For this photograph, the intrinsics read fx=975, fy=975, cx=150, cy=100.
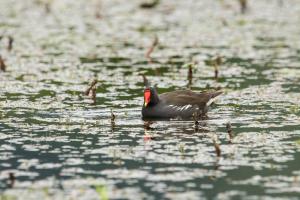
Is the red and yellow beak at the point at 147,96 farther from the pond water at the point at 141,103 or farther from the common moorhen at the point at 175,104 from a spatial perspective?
the pond water at the point at 141,103

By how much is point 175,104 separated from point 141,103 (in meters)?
1.24

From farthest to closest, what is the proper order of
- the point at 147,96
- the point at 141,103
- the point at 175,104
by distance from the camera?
the point at 141,103, the point at 175,104, the point at 147,96

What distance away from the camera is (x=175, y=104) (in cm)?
1670

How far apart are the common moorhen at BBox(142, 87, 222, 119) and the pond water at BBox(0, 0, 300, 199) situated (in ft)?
0.92

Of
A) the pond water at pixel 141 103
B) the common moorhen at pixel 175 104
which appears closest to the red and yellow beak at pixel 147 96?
the common moorhen at pixel 175 104

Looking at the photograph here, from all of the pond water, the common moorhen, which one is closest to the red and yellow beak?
the common moorhen

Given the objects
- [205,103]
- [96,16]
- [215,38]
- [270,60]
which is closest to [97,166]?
[205,103]

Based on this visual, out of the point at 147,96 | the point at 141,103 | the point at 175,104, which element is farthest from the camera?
the point at 141,103

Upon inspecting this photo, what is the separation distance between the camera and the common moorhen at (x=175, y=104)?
1647 cm

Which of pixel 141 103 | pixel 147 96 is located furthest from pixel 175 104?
pixel 141 103

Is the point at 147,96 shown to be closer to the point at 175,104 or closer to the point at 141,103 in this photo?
the point at 175,104

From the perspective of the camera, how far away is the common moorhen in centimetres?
1647

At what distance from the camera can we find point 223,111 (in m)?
17.1

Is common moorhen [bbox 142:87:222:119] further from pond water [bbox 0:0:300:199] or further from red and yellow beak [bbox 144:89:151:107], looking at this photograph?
pond water [bbox 0:0:300:199]
